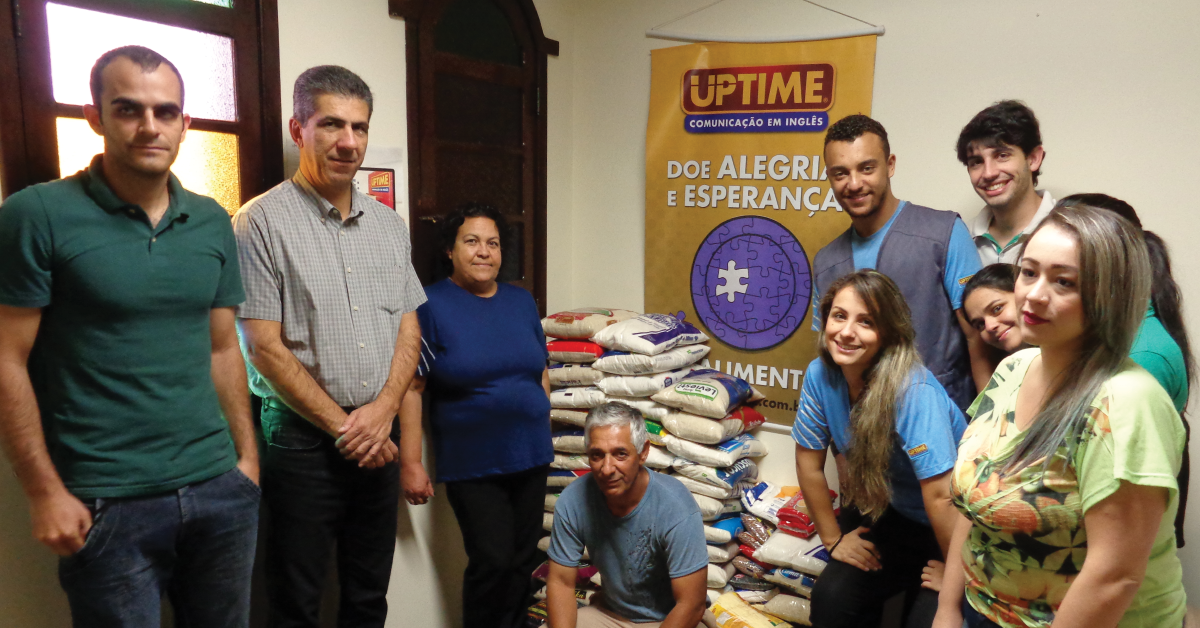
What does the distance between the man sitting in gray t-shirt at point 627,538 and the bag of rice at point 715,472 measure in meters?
0.58

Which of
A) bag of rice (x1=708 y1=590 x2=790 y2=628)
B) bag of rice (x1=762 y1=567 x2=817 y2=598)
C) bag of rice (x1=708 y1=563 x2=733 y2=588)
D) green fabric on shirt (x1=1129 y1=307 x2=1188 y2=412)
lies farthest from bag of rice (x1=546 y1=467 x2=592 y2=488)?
green fabric on shirt (x1=1129 y1=307 x2=1188 y2=412)

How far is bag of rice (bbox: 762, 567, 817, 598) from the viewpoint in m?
2.66

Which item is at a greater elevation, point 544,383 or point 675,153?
point 675,153

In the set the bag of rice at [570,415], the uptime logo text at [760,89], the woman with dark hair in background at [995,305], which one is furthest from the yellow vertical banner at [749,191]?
the woman with dark hair in background at [995,305]

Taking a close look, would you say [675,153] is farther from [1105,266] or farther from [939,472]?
[1105,266]

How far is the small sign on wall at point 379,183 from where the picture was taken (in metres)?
2.58

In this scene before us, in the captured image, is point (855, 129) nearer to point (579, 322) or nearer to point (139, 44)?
point (579, 322)

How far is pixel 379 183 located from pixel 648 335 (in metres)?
1.21

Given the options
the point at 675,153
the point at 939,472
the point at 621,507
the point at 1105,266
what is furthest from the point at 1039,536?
the point at 675,153

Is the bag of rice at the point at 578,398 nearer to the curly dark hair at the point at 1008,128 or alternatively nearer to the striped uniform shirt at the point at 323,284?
the striped uniform shirt at the point at 323,284

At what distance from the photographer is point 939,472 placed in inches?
76.2

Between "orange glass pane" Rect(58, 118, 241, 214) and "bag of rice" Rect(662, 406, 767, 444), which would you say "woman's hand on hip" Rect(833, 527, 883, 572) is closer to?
"bag of rice" Rect(662, 406, 767, 444)

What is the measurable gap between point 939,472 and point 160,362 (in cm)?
192

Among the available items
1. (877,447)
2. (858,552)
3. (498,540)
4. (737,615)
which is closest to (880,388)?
(877,447)
